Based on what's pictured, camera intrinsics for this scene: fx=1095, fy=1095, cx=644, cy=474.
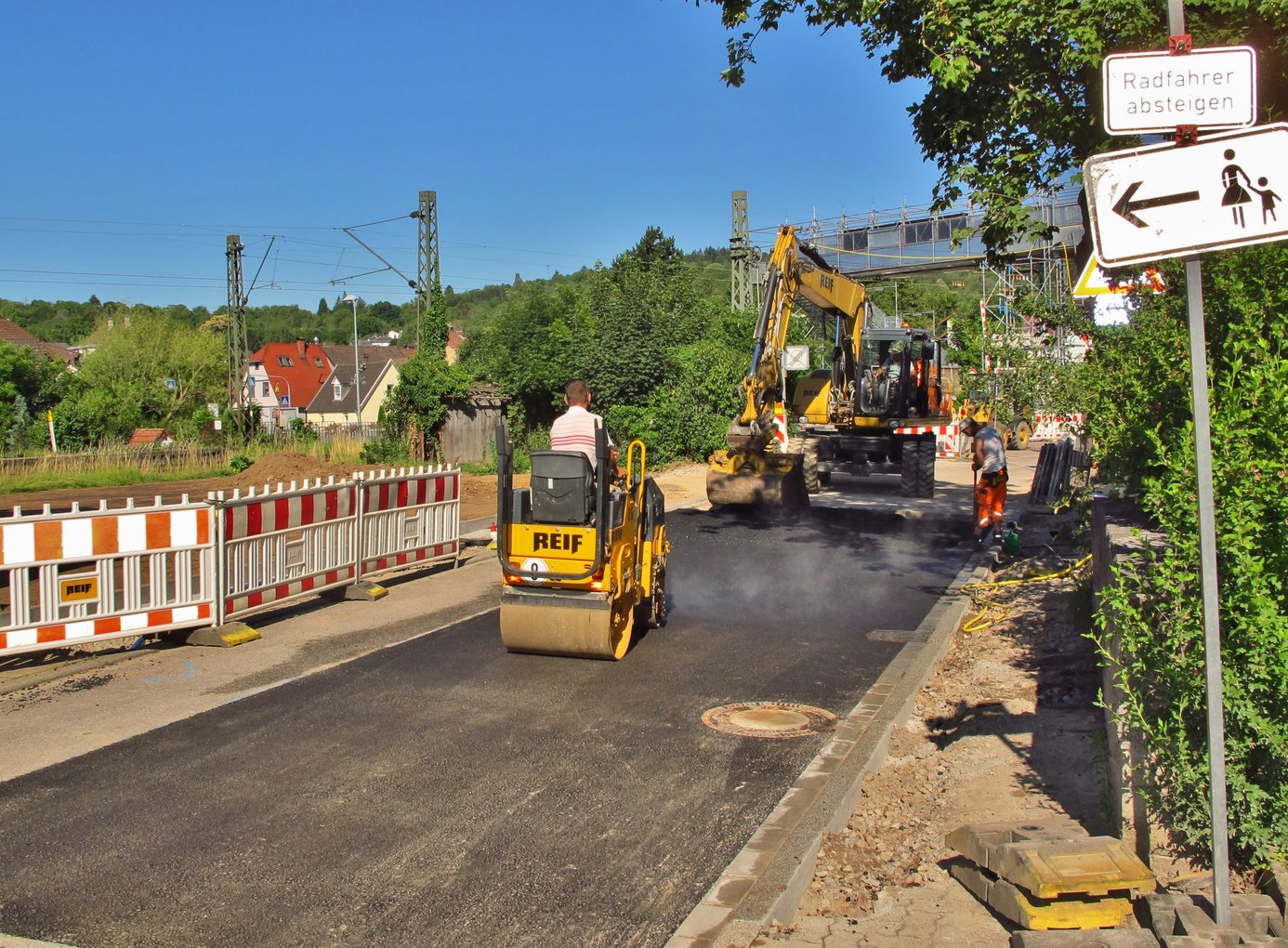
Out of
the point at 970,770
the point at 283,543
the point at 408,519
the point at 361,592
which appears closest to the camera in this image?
the point at 970,770

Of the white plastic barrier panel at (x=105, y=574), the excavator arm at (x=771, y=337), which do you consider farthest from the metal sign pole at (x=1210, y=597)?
the excavator arm at (x=771, y=337)

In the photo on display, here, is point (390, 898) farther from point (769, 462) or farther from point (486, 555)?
point (769, 462)

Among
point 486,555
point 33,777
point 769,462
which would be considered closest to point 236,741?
point 33,777

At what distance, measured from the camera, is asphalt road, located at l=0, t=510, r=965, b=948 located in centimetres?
455

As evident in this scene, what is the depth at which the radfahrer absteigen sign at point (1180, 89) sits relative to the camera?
3.66 meters

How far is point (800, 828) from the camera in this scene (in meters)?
5.35

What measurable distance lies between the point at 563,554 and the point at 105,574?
3805mm

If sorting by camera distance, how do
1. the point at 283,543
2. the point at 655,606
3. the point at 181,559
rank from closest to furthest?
the point at 181,559, the point at 655,606, the point at 283,543

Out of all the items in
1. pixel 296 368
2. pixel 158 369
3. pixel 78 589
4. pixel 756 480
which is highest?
pixel 296 368

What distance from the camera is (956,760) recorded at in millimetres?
6355

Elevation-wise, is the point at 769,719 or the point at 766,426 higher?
the point at 766,426

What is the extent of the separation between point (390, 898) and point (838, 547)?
1114 cm

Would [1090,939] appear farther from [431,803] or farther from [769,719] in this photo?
[769,719]

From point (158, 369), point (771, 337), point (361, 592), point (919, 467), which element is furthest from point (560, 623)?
point (158, 369)
